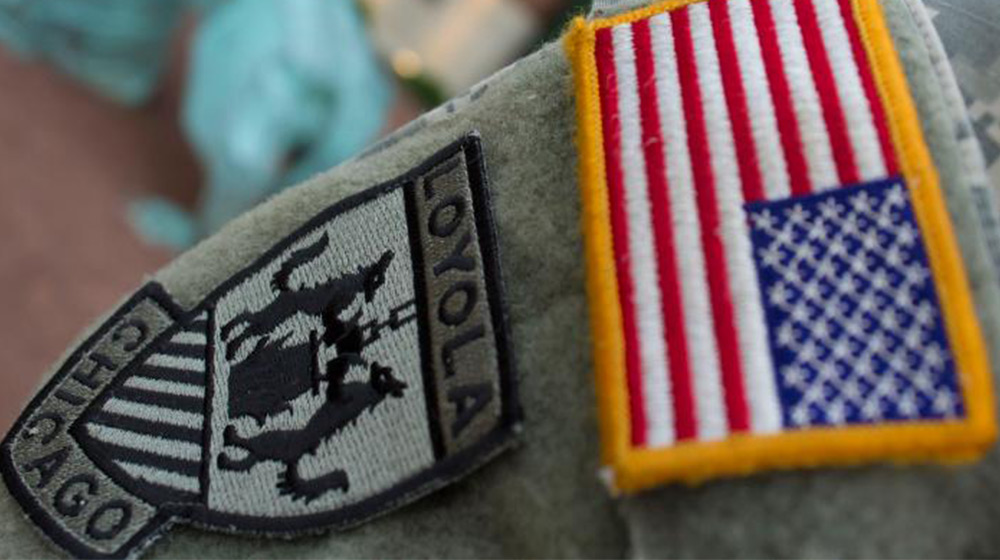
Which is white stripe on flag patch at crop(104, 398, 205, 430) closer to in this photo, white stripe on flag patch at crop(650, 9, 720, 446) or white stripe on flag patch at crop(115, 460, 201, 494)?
white stripe on flag patch at crop(115, 460, 201, 494)

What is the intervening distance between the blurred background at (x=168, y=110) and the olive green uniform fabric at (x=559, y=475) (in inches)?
25.4

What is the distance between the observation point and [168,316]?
1.64 feet

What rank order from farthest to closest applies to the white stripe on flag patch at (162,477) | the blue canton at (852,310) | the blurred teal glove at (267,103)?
1. the blurred teal glove at (267,103)
2. the white stripe on flag patch at (162,477)
3. the blue canton at (852,310)

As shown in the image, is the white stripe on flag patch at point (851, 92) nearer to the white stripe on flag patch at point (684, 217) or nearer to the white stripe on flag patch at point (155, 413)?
the white stripe on flag patch at point (684, 217)

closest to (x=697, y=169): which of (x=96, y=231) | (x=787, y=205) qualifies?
(x=787, y=205)

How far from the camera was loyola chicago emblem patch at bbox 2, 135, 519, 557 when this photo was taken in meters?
0.39

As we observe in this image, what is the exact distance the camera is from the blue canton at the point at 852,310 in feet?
1.06

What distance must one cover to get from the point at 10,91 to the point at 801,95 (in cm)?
125

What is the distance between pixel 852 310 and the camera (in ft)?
1.11

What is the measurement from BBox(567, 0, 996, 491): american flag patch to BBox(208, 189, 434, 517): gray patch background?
Result: 79 mm

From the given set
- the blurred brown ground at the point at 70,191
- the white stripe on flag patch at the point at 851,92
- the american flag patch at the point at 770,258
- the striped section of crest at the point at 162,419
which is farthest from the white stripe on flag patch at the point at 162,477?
the blurred brown ground at the point at 70,191

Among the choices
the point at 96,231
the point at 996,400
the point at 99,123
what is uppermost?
the point at 99,123

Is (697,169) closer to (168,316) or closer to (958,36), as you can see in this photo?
(958,36)

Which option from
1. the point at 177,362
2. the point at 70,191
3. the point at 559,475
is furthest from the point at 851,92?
the point at 70,191
